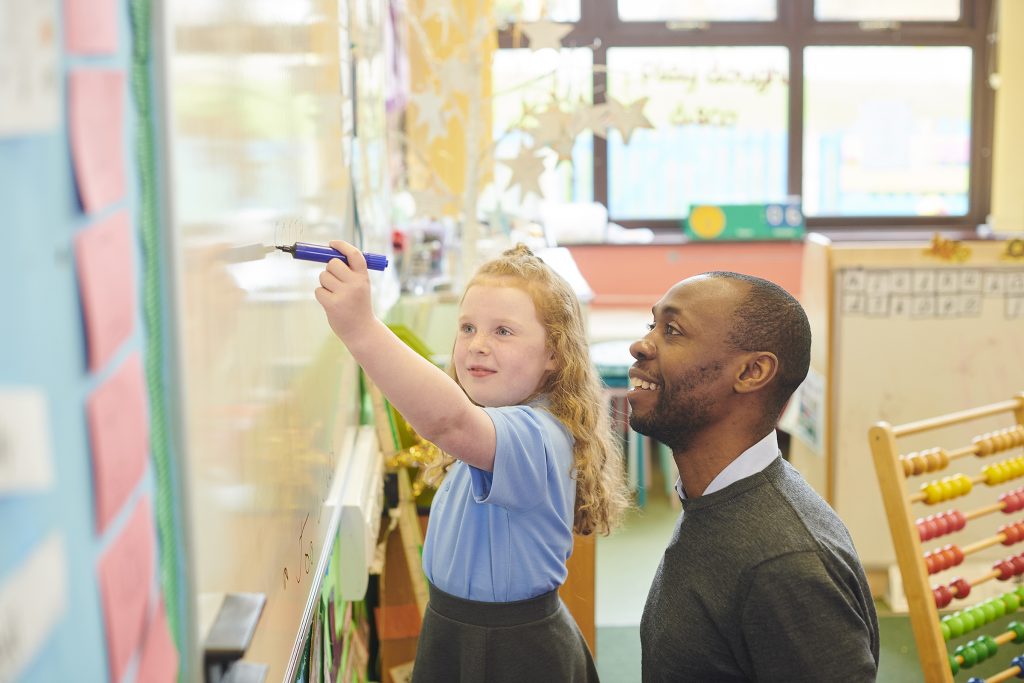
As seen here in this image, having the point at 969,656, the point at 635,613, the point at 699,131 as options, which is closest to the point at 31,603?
the point at 969,656

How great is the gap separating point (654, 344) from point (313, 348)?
43 cm

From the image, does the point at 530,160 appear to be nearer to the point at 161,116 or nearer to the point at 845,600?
the point at 845,600

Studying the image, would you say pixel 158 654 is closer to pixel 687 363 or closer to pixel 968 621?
pixel 687 363

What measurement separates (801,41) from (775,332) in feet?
16.2

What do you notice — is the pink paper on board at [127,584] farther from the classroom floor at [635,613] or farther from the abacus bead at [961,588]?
the classroom floor at [635,613]

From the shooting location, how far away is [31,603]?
43cm

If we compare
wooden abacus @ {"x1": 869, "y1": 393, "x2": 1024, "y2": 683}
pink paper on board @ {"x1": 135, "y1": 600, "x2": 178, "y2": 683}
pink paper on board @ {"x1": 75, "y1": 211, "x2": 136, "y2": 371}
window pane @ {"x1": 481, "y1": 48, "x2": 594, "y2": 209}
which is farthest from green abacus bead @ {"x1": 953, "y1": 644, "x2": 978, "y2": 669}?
window pane @ {"x1": 481, "y1": 48, "x2": 594, "y2": 209}

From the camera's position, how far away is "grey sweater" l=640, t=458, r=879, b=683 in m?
1.04

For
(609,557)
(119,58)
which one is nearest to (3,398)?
(119,58)

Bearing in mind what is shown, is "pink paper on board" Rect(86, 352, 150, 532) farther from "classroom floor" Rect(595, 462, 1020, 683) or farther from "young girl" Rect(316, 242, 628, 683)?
"classroom floor" Rect(595, 462, 1020, 683)

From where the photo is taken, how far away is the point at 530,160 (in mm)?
2809

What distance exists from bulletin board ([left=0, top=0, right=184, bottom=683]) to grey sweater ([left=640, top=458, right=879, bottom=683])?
24.7 inches

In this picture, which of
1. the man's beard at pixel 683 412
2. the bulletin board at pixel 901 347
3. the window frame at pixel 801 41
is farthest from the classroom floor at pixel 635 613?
the window frame at pixel 801 41

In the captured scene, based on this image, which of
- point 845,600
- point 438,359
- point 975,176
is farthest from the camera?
point 975,176
